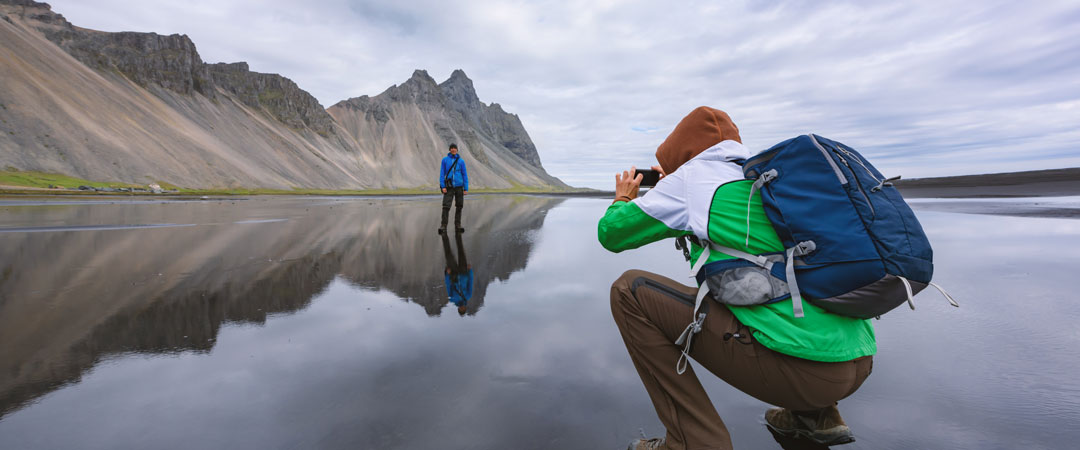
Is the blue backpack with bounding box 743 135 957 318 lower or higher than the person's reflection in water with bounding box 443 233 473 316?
higher

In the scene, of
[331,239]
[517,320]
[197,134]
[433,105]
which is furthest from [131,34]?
[517,320]

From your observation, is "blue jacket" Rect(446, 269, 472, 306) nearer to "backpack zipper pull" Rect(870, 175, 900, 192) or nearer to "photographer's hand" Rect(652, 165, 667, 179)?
"photographer's hand" Rect(652, 165, 667, 179)

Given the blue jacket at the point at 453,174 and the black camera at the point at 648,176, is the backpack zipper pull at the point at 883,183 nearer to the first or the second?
the black camera at the point at 648,176

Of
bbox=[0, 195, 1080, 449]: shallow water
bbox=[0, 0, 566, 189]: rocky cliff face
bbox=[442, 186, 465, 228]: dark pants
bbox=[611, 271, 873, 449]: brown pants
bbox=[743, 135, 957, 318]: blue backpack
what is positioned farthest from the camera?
bbox=[0, 0, 566, 189]: rocky cliff face

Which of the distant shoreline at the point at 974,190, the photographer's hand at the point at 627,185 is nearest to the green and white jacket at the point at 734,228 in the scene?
the photographer's hand at the point at 627,185

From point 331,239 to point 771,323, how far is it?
1018 centimetres

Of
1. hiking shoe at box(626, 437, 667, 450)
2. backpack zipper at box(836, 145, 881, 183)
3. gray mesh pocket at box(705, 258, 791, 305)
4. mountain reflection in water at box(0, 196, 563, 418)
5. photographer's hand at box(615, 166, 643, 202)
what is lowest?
mountain reflection in water at box(0, 196, 563, 418)

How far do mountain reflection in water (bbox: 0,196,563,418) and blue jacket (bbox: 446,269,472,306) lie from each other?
106mm

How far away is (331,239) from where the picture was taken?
412 inches

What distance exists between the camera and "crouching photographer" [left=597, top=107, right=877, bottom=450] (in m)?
2.01

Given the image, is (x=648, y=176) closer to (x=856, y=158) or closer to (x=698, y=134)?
(x=698, y=134)

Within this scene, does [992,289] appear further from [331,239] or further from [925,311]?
[331,239]

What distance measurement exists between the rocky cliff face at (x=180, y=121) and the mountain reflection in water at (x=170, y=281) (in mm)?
60120

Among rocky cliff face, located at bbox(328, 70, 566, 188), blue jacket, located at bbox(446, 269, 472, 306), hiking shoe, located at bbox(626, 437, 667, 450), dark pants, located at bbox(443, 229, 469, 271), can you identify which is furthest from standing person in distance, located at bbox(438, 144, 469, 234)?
rocky cliff face, located at bbox(328, 70, 566, 188)
